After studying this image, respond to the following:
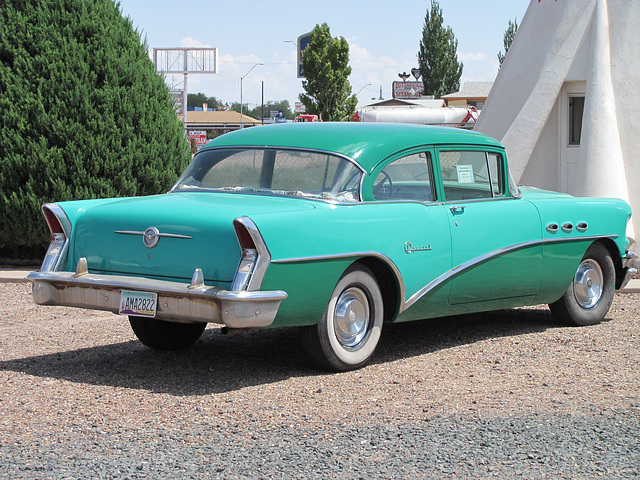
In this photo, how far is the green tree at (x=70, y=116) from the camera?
34.4 feet

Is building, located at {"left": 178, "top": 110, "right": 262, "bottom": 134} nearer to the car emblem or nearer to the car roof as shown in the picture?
the car roof

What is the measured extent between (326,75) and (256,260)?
102 ft

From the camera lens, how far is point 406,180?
19.7ft

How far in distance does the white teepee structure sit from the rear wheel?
23.5 ft

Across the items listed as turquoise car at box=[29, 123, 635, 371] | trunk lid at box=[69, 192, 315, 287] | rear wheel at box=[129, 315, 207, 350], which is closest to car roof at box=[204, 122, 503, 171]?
turquoise car at box=[29, 123, 635, 371]

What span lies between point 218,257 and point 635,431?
7.57 feet

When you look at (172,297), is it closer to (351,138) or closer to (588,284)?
(351,138)

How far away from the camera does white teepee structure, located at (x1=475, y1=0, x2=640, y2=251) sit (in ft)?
39.3

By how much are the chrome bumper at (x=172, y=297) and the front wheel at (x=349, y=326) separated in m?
0.46

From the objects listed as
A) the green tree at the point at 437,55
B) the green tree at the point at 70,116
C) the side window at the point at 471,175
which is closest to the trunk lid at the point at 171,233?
the side window at the point at 471,175

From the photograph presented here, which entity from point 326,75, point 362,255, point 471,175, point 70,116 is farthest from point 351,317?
point 326,75

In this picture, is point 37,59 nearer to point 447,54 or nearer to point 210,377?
point 210,377

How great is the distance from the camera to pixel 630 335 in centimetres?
692

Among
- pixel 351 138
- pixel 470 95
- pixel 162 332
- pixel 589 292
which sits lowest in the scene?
pixel 162 332
